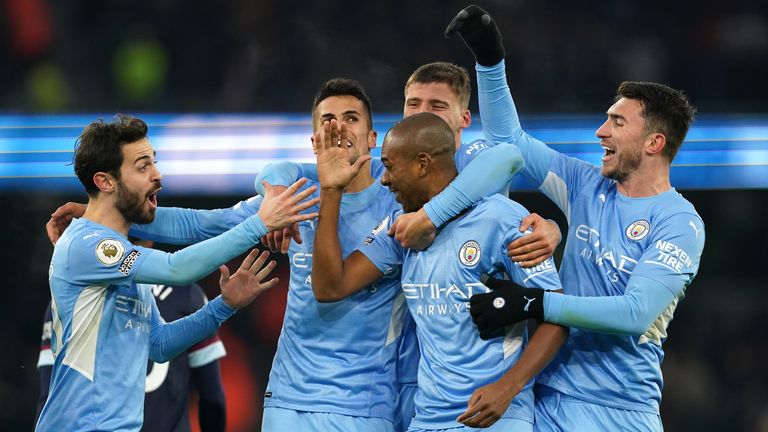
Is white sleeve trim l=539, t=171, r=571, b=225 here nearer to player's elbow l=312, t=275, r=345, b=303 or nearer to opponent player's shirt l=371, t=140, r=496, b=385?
opponent player's shirt l=371, t=140, r=496, b=385

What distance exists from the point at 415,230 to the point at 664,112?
1.14 m

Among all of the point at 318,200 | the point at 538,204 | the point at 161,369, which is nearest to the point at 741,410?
the point at 538,204

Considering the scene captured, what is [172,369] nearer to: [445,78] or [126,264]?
[126,264]

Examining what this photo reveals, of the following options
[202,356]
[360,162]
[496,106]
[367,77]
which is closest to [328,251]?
[360,162]

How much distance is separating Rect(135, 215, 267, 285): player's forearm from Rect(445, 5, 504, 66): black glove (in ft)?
3.49

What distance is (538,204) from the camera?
723 centimetres

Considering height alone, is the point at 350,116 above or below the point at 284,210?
above

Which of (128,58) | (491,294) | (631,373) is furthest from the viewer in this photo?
(128,58)

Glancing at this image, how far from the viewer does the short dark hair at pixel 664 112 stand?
13.2 ft

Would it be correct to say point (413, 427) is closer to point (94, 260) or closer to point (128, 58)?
point (94, 260)

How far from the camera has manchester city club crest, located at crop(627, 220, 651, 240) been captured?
12.6 ft

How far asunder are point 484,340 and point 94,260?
1.47 metres

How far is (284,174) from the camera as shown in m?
4.23

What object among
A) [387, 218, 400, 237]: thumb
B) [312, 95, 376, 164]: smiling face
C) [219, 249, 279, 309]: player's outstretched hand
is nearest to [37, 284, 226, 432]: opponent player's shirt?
[219, 249, 279, 309]: player's outstretched hand
